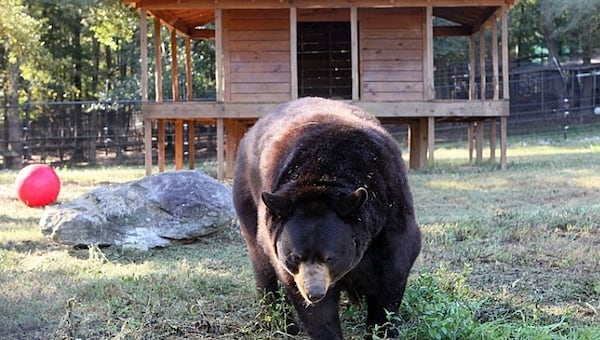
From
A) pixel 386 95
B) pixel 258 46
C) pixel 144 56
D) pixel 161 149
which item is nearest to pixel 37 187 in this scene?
pixel 144 56

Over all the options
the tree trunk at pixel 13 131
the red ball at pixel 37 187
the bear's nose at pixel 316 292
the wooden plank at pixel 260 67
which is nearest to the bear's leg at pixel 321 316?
the bear's nose at pixel 316 292

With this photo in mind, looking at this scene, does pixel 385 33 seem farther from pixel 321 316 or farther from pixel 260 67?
pixel 321 316

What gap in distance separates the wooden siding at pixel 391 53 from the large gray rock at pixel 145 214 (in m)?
6.10

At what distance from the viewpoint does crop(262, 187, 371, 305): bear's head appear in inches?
109

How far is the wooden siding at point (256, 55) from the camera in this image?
12.0m

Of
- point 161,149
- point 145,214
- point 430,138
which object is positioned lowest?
point 145,214

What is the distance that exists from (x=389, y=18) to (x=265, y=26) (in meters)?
2.10

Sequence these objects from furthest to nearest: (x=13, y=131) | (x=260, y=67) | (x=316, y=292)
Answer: (x=13, y=131) < (x=260, y=67) < (x=316, y=292)

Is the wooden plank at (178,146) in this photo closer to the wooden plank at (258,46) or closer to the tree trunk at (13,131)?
the wooden plank at (258,46)

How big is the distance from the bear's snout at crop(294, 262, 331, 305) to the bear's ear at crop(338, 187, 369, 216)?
225 millimetres

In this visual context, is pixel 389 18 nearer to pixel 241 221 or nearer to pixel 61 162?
pixel 241 221

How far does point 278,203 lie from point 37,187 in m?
6.85

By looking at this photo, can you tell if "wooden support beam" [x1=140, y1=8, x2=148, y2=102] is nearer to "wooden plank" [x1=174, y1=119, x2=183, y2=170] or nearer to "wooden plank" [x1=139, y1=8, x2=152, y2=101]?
"wooden plank" [x1=139, y1=8, x2=152, y2=101]

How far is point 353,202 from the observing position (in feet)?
9.16
